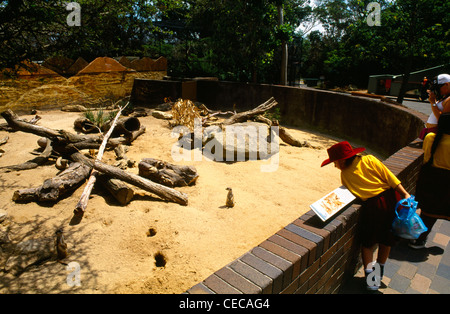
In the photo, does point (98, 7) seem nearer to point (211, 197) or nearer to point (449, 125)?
point (211, 197)

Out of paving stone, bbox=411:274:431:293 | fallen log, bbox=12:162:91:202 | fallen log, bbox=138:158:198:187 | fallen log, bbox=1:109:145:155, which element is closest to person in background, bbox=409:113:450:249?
paving stone, bbox=411:274:431:293

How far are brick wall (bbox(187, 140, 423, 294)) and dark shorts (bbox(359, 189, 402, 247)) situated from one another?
11cm

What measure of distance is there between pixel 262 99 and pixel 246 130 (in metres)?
4.65

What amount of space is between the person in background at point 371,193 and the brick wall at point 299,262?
12 centimetres

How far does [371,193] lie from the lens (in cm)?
267

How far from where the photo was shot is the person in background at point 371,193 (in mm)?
2662

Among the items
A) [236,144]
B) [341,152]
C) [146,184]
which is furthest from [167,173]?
[341,152]

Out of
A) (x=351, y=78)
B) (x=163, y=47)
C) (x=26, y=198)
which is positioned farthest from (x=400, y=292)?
(x=351, y=78)

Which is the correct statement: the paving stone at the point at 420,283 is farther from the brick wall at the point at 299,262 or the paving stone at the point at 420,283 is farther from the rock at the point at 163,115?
the rock at the point at 163,115

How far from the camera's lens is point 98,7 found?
17.4 feet

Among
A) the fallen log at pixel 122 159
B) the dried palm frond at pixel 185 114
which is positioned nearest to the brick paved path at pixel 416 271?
the fallen log at pixel 122 159

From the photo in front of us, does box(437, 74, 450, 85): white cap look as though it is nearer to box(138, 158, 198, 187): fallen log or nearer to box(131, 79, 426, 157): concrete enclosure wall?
box(131, 79, 426, 157): concrete enclosure wall

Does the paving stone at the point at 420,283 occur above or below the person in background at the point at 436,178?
below

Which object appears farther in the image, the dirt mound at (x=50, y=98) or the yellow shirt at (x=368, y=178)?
the dirt mound at (x=50, y=98)
